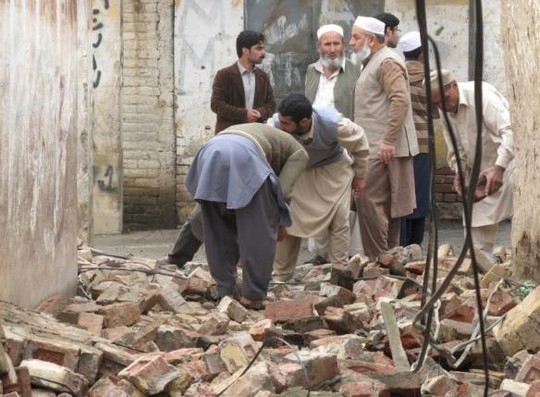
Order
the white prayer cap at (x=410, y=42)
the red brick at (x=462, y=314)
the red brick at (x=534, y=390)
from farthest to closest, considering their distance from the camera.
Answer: the white prayer cap at (x=410, y=42) → the red brick at (x=462, y=314) → the red brick at (x=534, y=390)

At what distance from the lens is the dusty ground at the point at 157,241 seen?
13594 mm

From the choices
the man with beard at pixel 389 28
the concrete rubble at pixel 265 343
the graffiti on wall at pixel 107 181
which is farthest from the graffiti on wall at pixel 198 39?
the concrete rubble at pixel 265 343

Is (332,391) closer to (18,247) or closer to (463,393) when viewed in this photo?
(463,393)

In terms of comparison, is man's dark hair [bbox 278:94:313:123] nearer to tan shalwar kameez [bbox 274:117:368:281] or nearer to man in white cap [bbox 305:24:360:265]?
tan shalwar kameez [bbox 274:117:368:281]

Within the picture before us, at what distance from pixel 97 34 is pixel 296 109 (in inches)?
214

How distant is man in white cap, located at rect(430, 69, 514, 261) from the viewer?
32.6 feet

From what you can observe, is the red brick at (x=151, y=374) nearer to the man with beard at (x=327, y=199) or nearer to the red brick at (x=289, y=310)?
the red brick at (x=289, y=310)

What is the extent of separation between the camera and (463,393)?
6.27m

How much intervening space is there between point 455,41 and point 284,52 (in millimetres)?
1637

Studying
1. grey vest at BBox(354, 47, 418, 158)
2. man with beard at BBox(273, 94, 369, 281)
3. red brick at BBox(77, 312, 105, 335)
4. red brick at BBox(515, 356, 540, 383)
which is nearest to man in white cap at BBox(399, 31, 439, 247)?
grey vest at BBox(354, 47, 418, 158)

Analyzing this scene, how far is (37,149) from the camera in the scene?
832 centimetres

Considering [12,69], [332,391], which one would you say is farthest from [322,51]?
[332,391]

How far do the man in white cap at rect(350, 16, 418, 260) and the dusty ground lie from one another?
5.13 ft

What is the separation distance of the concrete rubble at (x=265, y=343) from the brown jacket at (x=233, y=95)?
239cm
